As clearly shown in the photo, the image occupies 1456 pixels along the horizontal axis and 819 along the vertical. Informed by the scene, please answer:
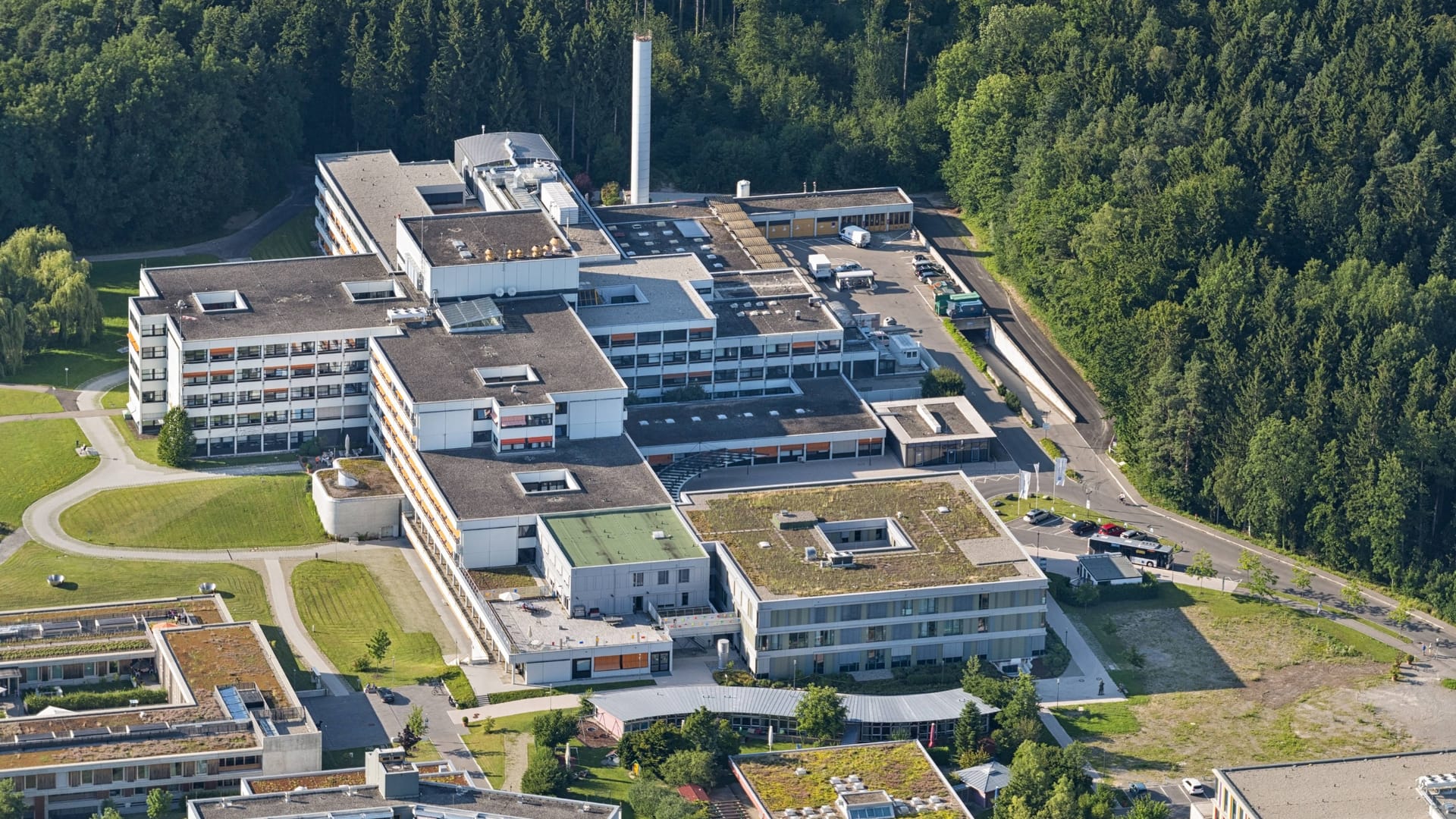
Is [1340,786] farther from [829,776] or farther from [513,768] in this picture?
[513,768]

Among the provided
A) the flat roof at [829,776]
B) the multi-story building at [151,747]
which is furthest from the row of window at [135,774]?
the flat roof at [829,776]

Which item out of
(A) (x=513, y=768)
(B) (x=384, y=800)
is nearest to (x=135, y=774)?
(B) (x=384, y=800)

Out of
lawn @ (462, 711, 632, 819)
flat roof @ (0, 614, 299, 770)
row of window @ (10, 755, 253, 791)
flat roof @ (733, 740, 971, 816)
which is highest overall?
flat roof @ (0, 614, 299, 770)

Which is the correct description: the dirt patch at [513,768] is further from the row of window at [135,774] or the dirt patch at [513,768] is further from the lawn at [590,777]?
the row of window at [135,774]

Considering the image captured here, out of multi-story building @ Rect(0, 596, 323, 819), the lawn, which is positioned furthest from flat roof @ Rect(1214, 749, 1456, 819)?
multi-story building @ Rect(0, 596, 323, 819)

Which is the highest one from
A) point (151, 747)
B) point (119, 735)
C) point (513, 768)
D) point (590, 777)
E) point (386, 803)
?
point (119, 735)

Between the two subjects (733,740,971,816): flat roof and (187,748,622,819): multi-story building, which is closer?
(187,748,622,819): multi-story building

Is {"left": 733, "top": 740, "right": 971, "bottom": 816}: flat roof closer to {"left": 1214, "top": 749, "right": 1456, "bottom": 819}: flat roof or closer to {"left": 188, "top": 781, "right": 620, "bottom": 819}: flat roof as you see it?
{"left": 188, "top": 781, "right": 620, "bottom": 819}: flat roof

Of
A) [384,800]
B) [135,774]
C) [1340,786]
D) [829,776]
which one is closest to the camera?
[384,800]

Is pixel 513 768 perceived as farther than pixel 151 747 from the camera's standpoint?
Yes
